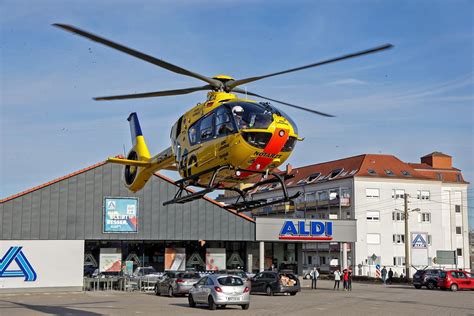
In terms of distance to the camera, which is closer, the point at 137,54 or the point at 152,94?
the point at 137,54

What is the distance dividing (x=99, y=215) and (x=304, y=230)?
14650 millimetres

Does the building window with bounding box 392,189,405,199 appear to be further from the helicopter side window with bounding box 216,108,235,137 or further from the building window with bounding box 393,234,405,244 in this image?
the helicopter side window with bounding box 216,108,235,137

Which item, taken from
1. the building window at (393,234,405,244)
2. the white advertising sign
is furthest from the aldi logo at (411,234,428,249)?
the white advertising sign

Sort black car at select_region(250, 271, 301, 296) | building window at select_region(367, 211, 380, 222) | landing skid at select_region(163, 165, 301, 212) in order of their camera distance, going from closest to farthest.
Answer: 1. landing skid at select_region(163, 165, 301, 212)
2. black car at select_region(250, 271, 301, 296)
3. building window at select_region(367, 211, 380, 222)

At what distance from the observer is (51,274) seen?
123ft

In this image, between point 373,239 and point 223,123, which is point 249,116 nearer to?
point 223,123

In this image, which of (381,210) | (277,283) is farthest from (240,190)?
(381,210)

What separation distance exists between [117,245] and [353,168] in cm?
4173

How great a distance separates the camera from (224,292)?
2383 centimetres

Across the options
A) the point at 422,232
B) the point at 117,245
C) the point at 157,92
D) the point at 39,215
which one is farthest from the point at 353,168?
the point at 157,92

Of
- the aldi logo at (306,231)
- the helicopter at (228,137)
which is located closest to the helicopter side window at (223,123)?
the helicopter at (228,137)

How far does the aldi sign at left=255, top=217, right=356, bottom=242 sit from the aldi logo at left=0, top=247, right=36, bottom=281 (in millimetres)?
15196

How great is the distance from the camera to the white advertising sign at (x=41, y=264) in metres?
36.3

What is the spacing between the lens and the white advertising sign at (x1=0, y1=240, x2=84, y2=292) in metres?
36.3
